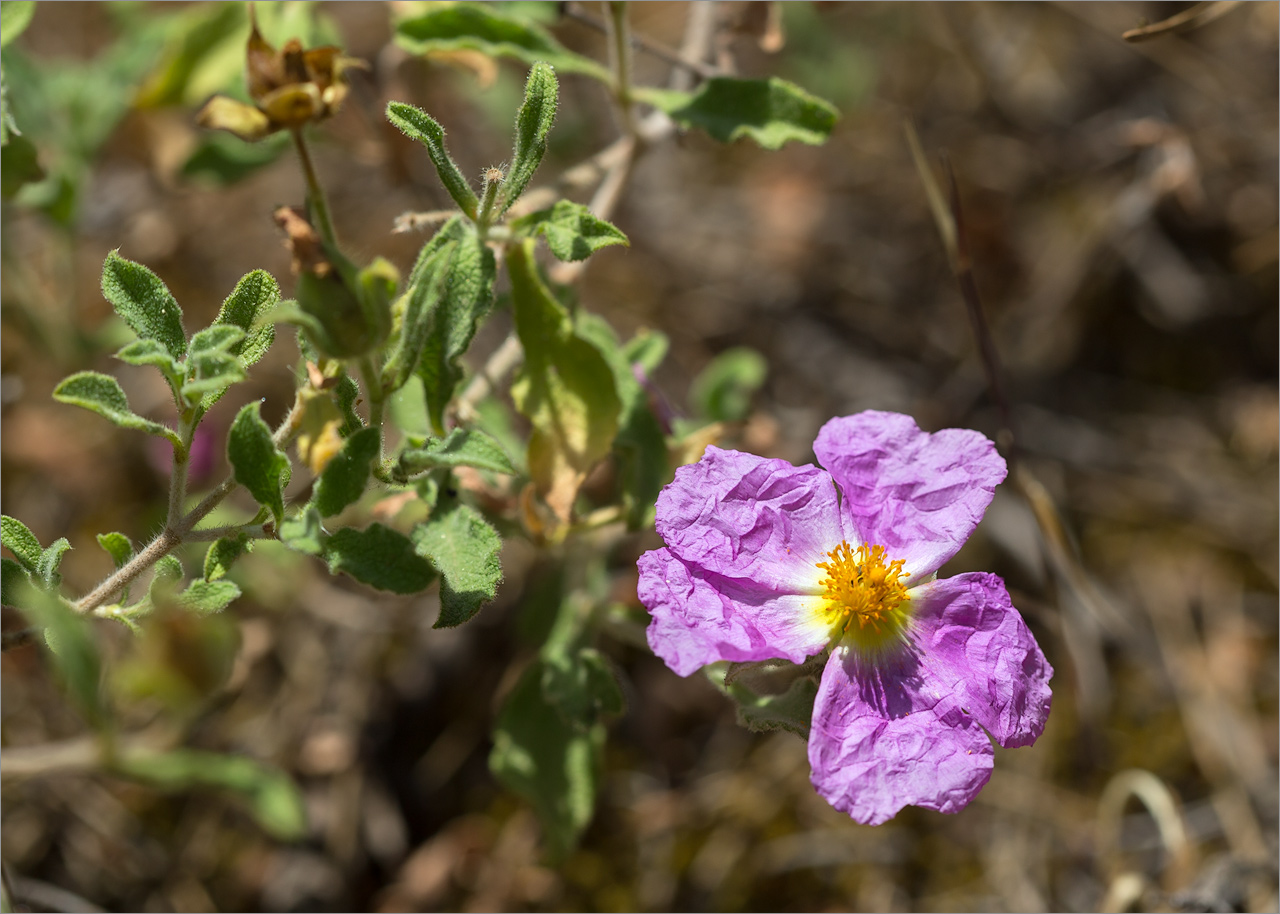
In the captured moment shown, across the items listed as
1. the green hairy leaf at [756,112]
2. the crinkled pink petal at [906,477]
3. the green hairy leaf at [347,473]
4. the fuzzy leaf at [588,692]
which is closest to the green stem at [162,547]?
the green hairy leaf at [347,473]

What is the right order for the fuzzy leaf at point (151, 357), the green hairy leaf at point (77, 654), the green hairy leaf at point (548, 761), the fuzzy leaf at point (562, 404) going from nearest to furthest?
the green hairy leaf at point (77, 654) < the fuzzy leaf at point (151, 357) < the fuzzy leaf at point (562, 404) < the green hairy leaf at point (548, 761)

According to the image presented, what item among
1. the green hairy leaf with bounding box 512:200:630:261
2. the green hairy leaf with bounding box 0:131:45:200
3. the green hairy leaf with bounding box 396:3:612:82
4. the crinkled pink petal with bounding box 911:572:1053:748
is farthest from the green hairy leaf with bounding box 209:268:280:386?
the crinkled pink petal with bounding box 911:572:1053:748

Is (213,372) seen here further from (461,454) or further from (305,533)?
(461,454)

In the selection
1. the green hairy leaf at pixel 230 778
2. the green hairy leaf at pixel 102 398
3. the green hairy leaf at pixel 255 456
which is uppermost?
the green hairy leaf at pixel 102 398

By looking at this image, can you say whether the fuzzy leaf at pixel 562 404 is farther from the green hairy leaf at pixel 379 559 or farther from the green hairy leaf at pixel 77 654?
the green hairy leaf at pixel 77 654

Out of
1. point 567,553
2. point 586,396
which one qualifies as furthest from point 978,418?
point 586,396

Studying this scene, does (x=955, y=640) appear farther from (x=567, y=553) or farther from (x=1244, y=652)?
(x=1244, y=652)

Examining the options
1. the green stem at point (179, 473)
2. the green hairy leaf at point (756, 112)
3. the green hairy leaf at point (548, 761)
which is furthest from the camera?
the green hairy leaf at point (548, 761)
